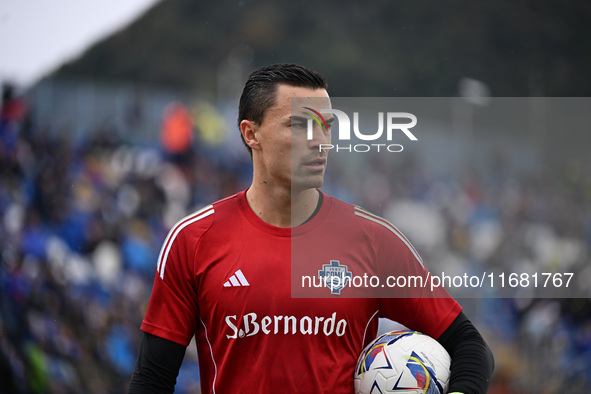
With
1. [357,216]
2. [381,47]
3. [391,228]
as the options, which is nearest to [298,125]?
[357,216]

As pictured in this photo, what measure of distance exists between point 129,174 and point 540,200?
4.11 metres

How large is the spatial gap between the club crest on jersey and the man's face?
30cm

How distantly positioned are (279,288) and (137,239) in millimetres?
4170

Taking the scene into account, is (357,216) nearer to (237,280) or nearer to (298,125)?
(298,125)

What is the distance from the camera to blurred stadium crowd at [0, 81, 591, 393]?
5.97 metres

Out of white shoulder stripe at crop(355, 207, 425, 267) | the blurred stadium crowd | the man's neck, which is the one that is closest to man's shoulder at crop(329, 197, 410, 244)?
white shoulder stripe at crop(355, 207, 425, 267)

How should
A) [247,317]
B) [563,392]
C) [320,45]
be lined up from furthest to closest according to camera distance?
1. [320,45]
2. [563,392]
3. [247,317]

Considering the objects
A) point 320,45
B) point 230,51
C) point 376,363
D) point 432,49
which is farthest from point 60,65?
point 376,363

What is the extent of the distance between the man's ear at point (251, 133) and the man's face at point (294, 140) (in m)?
0.05

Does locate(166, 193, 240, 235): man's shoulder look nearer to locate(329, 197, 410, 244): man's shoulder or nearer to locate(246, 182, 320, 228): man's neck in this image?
locate(246, 182, 320, 228): man's neck

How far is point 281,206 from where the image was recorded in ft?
7.85

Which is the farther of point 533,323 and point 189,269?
point 533,323

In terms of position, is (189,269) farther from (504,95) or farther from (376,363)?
(504,95)

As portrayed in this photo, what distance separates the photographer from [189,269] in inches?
90.4
